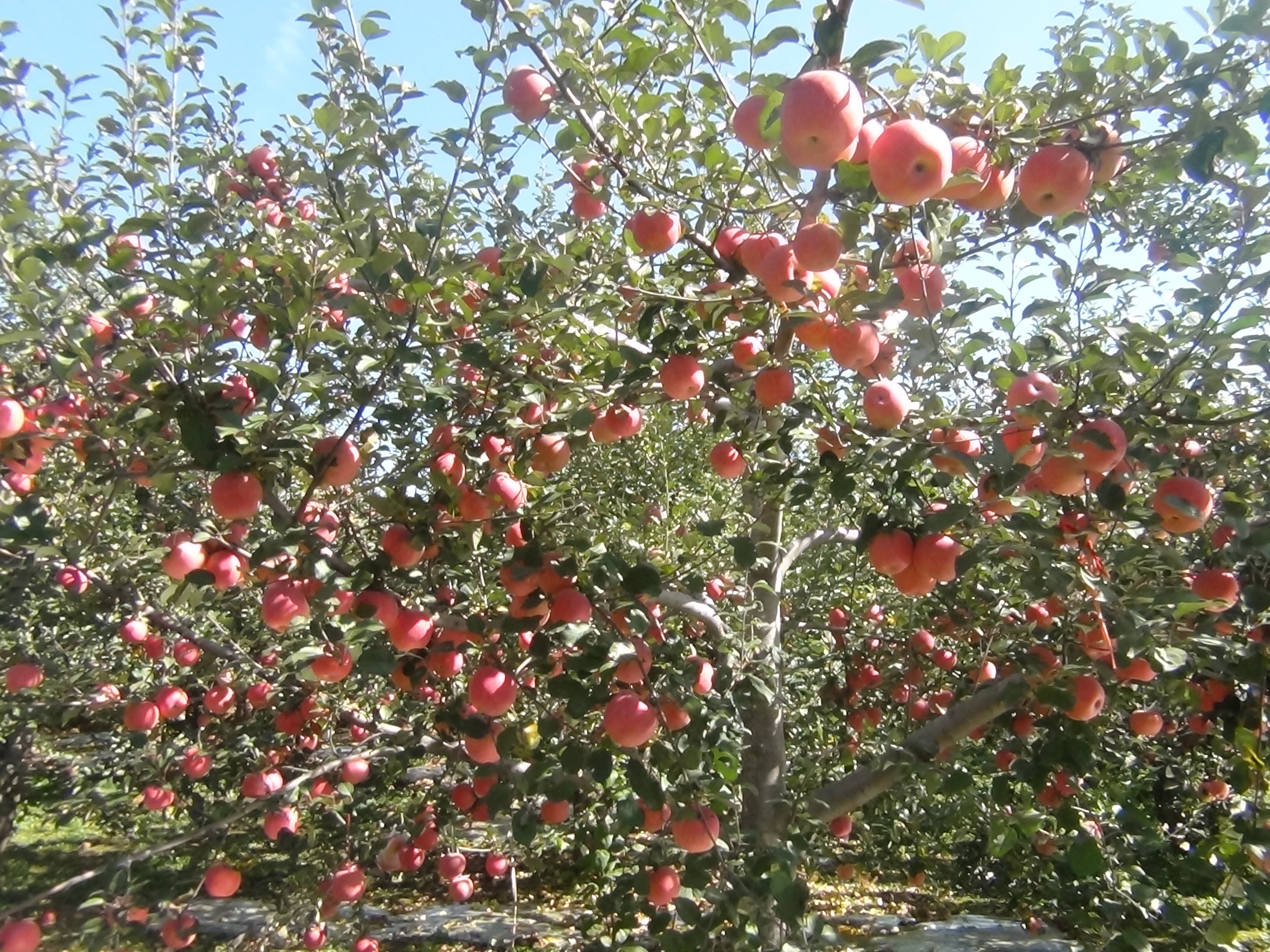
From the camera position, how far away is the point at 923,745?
2662mm

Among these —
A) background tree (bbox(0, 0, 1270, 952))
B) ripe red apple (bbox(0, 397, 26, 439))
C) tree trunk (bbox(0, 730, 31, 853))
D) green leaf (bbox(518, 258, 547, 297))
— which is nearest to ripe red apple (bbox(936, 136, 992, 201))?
background tree (bbox(0, 0, 1270, 952))

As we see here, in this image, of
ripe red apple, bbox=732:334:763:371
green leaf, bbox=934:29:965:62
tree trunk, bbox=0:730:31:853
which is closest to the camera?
green leaf, bbox=934:29:965:62

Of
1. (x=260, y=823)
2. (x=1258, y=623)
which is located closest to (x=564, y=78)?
(x=1258, y=623)

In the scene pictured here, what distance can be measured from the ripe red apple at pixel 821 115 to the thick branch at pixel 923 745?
5.24 feet

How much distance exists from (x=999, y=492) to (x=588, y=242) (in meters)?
1.20

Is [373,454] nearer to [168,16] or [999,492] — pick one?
[168,16]

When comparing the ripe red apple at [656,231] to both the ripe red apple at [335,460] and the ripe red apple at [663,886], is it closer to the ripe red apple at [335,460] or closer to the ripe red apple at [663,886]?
the ripe red apple at [335,460]

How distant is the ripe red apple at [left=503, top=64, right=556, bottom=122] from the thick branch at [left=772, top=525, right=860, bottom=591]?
7.00 ft

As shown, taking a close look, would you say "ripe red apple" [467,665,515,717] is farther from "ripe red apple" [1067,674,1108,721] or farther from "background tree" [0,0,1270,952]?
"ripe red apple" [1067,674,1108,721]

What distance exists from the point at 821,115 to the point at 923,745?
212 centimetres

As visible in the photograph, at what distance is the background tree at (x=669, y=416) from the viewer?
5.20 ft

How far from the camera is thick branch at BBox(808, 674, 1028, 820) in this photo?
246 cm

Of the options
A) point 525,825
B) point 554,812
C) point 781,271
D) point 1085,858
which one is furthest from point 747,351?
point 1085,858

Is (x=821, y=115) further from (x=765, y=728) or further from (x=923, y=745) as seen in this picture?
(x=765, y=728)
